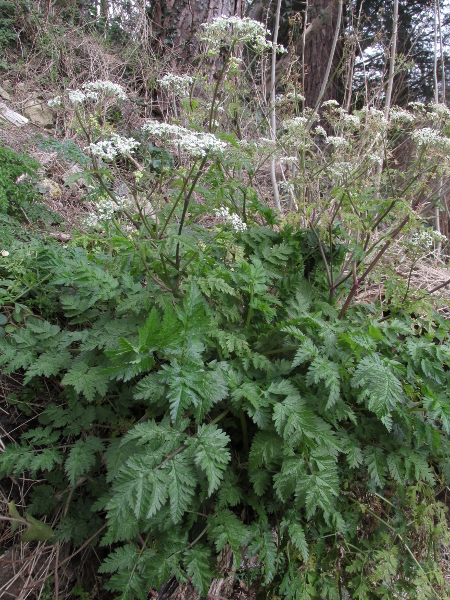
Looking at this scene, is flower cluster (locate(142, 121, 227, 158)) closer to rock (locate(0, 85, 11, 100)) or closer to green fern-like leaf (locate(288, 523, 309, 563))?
green fern-like leaf (locate(288, 523, 309, 563))

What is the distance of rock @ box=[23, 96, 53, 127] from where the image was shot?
474 centimetres

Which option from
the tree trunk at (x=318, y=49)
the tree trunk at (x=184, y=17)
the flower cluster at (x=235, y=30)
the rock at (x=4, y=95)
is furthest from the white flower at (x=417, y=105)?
the rock at (x=4, y=95)

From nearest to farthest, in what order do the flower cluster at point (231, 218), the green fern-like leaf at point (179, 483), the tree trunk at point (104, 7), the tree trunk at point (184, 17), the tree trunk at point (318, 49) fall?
the green fern-like leaf at point (179, 483)
the flower cluster at point (231, 218)
the tree trunk at point (184, 17)
the tree trunk at point (104, 7)
the tree trunk at point (318, 49)

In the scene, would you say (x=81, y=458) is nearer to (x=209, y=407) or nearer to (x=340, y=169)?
(x=209, y=407)

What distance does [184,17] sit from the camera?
5.77 metres

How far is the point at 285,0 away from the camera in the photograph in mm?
6871

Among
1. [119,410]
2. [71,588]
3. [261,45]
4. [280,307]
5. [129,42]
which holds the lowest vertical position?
[71,588]

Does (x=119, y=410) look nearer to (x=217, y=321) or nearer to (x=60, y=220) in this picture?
(x=217, y=321)

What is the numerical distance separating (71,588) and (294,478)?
4.07ft

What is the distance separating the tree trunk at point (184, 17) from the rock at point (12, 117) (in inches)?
105

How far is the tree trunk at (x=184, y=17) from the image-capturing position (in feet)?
18.4

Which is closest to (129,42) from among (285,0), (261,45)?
(285,0)

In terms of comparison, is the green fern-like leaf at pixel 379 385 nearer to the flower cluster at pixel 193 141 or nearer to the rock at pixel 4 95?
the flower cluster at pixel 193 141

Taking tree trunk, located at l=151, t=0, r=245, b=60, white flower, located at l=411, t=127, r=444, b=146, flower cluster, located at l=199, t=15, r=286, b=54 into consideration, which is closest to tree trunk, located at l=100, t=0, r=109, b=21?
tree trunk, located at l=151, t=0, r=245, b=60
